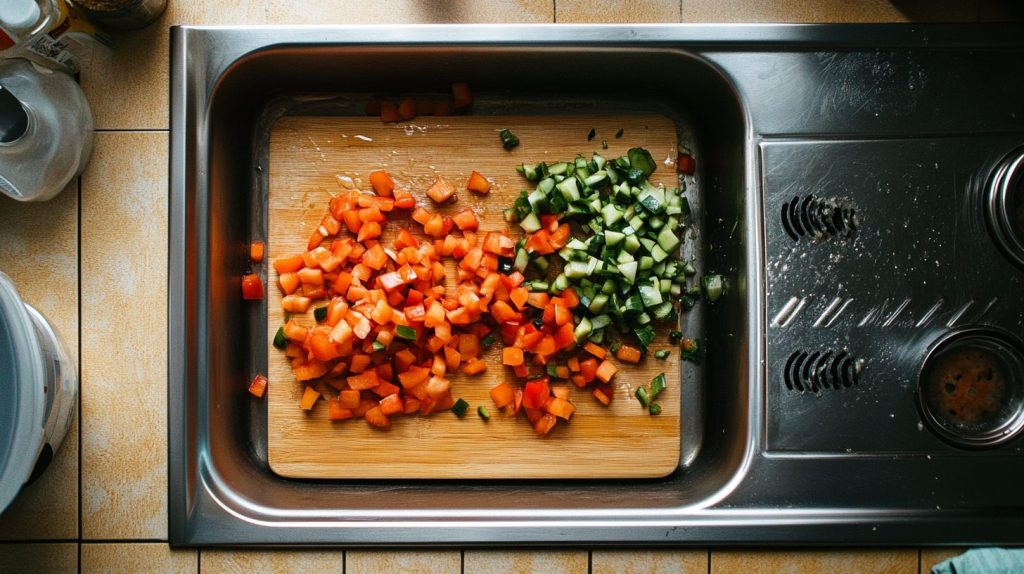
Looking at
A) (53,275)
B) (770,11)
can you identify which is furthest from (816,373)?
(53,275)

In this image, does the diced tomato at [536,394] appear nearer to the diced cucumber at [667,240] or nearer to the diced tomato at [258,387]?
the diced cucumber at [667,240]

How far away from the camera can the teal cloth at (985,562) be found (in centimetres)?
107

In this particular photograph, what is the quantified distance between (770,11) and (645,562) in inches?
36.4

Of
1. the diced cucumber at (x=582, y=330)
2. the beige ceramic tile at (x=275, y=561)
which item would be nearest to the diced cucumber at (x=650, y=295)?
the diced cucumber at (x=582, y=330)

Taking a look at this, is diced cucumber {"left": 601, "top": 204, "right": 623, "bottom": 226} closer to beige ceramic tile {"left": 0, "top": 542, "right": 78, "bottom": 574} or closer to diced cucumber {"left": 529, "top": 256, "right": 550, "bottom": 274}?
diced cucumber {"left": 529, "top": 256, "right": 550, "bottom": 274}

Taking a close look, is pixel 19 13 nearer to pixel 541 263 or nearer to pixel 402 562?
pixel 541 263

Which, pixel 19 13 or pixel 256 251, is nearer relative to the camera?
pixel 19 13

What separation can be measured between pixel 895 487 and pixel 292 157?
3.79 feet

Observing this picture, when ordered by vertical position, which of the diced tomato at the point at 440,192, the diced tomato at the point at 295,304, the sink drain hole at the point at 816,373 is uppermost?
the diced tomato at the point at 440,192

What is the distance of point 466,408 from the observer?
3.87 ft

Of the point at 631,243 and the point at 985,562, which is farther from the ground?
the point at 631,243

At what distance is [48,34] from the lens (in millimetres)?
986

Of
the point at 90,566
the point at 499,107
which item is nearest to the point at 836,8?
the point at 499,107

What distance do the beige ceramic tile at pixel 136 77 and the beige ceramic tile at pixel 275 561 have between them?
702 mm
